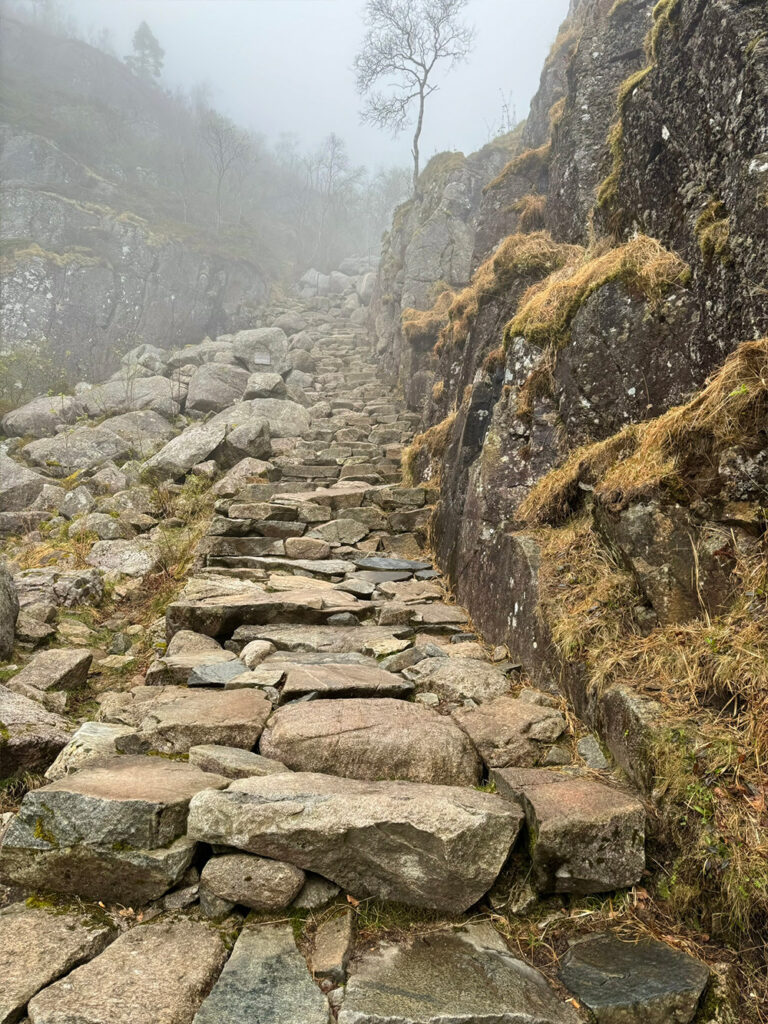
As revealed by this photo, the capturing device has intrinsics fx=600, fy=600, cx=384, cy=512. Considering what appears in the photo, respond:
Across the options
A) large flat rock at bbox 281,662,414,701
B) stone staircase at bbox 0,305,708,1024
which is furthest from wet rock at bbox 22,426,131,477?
stone staircase at bbox 0,305,708,1024

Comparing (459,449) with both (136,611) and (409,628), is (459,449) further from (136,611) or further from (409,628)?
(136,611)

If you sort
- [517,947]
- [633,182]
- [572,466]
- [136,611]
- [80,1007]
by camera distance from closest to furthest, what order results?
[80,1007] → [517,947] → [572,466] → [633,182] → [136,611]

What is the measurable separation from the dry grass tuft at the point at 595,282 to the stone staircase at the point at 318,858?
353 centimetres

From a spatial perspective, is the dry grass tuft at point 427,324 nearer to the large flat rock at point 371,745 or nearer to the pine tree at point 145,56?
the large flat rock at point 371,745

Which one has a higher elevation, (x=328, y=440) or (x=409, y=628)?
(x=328, y=440)

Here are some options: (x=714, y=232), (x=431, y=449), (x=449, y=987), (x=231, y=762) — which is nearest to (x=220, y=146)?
(x=431, y=449)

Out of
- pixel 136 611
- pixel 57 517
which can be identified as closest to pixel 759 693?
pixel 136 611

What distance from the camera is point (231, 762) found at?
3340mm

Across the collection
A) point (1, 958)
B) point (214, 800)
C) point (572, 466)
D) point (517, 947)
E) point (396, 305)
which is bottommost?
point (517, 947)

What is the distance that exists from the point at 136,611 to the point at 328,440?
7.82 m

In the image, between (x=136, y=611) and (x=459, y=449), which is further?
(x=459, y=449)

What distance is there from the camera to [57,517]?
11.2 metres

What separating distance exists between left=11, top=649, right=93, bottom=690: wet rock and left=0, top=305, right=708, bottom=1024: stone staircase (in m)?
1.03

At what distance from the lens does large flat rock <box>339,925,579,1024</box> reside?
2.12 metres
